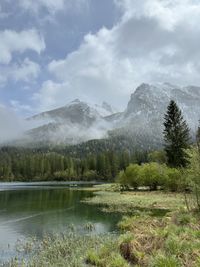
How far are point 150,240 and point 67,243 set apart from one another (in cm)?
856

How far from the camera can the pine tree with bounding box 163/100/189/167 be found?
77.4 m

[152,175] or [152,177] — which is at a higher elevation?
[152,175]

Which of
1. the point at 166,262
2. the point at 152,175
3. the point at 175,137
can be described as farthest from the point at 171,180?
the point at 166,262

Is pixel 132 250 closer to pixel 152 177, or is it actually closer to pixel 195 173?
pixel 195 173

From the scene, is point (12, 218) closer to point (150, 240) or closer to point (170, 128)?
point (150, 240)

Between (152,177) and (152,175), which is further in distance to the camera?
(152,175)

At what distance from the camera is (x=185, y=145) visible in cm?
7769

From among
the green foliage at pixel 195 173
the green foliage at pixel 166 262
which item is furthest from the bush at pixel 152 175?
the green foliage at pixel 166 262

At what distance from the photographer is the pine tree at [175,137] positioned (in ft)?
254

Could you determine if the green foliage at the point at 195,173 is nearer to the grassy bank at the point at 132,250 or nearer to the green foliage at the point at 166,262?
the grassy bank at the point at 132,250

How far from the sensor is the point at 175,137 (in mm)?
78562

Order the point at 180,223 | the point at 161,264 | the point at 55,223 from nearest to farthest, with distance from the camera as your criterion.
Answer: the point at 161,264
the point at 180,223
the point at 55,223

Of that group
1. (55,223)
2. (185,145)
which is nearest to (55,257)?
Result: (55,223)

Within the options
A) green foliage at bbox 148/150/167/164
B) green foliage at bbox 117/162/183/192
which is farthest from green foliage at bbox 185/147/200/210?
green foliage at bbox 148/150/167/164
